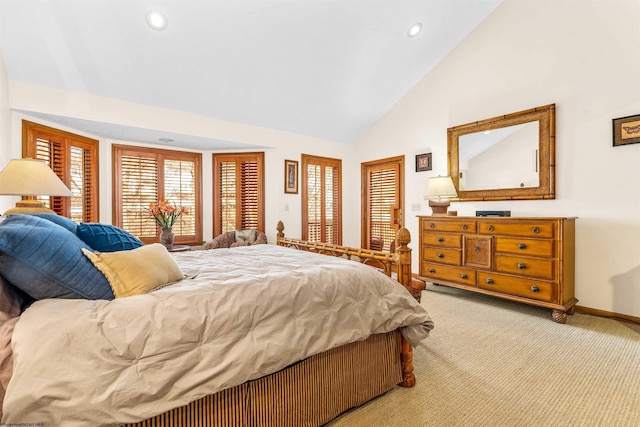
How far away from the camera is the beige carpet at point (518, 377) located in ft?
5.18

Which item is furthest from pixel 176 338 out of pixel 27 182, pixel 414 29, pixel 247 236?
pixel 414 29

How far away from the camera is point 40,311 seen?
1054 millimetres

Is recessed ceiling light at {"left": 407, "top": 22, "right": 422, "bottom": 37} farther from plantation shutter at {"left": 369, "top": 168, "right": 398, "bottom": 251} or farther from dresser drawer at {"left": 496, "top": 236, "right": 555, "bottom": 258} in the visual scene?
dresser drawer at {"left": 496, "top": 236, "right": 555, "bottom": 258}

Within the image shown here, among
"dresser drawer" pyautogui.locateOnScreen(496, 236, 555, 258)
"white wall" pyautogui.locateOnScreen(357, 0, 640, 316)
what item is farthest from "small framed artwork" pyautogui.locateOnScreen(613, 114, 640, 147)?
"dresser drawer" pyautogui.locateOnScreen(496, 236, 555, 258)

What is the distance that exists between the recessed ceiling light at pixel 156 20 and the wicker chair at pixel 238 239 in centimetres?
265

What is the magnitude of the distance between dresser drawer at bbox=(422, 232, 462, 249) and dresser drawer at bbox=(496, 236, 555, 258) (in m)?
0.43

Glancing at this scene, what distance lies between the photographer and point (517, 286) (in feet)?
10.0

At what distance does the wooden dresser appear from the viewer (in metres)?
2.83

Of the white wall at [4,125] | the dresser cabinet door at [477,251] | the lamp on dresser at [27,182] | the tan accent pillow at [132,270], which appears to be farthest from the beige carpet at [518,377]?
the white wall at [4,125]

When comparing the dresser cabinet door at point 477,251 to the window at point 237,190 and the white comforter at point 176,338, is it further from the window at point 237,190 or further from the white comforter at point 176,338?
the window at point 237,190

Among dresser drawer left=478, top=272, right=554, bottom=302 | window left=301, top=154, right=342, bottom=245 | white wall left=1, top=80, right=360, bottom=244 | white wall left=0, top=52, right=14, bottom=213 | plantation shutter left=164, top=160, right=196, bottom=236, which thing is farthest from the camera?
window left=301, top=154, right=342, bottom=245

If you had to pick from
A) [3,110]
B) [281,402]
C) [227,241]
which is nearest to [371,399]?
[281,402]

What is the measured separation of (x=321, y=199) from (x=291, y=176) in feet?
2.51

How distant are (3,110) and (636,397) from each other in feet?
16.9
